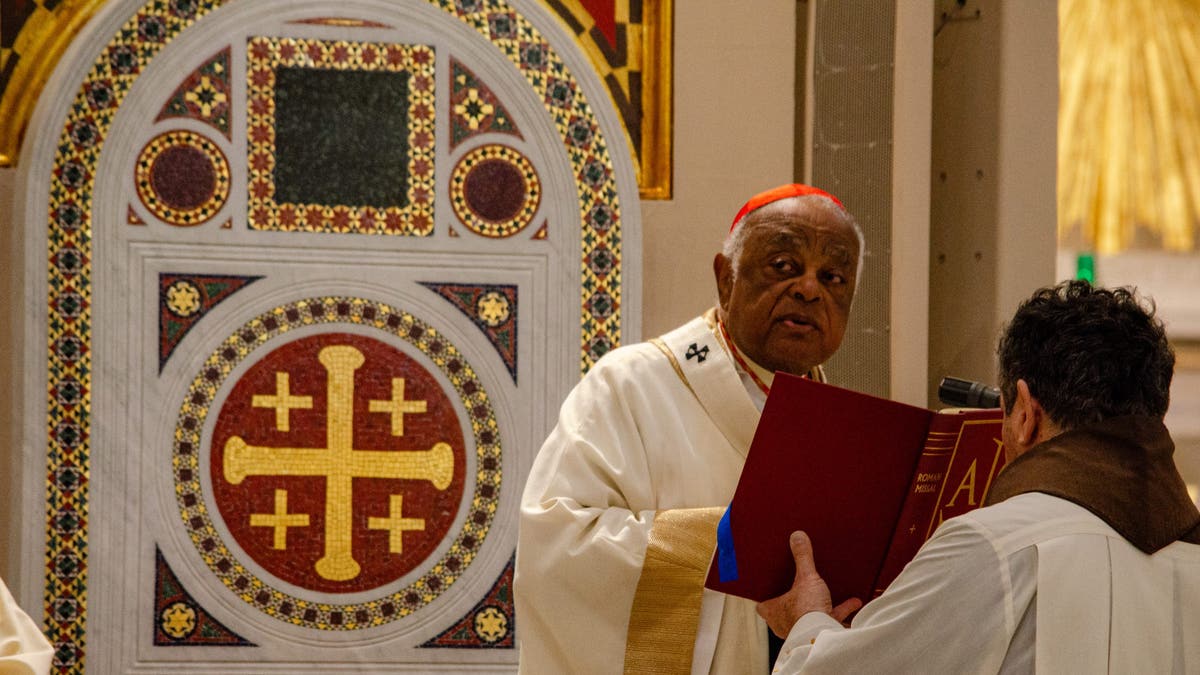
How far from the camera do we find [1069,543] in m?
2.01

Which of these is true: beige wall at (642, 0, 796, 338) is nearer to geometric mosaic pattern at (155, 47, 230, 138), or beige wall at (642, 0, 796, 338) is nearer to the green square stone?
the green square stone

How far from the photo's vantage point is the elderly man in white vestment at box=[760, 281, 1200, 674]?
2018 mm

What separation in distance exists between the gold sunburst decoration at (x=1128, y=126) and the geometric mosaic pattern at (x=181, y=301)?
3.36 metres

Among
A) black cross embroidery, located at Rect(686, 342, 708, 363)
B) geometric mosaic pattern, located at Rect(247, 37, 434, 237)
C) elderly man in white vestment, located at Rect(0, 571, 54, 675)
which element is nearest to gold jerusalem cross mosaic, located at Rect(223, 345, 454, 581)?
geometric mosaic pattern, located at Rect(247, 37, 434, 237)

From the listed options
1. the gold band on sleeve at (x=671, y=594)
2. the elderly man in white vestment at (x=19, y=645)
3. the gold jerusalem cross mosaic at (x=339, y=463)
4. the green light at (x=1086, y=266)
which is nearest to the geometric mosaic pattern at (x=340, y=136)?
the gold jerusalem cross mosaic at (x=339, y=463)

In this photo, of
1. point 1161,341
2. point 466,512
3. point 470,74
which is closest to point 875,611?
point 1161,341

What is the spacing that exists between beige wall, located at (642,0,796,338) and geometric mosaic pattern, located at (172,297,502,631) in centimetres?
68

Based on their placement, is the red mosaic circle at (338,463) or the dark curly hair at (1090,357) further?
the red mosaic circle at (338,463)

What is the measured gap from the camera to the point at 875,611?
212cm

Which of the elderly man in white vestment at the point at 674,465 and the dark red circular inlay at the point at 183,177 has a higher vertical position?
the dark red circular inlay at the point at 183,177

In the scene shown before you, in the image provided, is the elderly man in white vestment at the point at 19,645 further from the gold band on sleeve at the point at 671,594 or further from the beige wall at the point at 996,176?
the beige wall at the point at 996,176

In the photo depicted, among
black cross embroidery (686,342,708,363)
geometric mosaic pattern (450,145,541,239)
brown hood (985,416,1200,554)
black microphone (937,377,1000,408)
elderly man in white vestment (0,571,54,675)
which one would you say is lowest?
elderly man in white vestment (0,571,54,675)

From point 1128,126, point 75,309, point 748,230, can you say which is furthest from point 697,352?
point 1128,126

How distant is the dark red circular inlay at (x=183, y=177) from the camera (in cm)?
423
